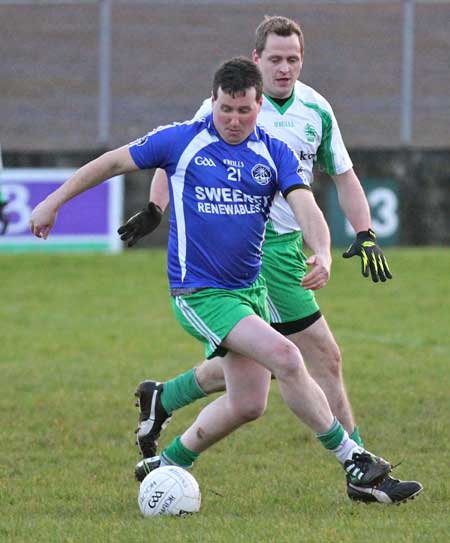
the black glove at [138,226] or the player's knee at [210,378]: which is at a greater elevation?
the black glove at [138,226]

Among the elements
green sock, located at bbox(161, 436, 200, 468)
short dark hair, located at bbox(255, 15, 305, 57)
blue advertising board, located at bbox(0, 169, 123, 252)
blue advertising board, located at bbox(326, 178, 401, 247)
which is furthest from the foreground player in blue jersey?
blue advertising board, located at bbox(326, 178, 401, 247)

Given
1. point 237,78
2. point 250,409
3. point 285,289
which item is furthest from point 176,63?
point 250,409

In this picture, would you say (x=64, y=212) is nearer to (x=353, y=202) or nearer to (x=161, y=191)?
(x=161, y=191)

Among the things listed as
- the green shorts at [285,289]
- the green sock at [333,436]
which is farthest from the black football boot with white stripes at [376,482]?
the green shorts at [285,289]

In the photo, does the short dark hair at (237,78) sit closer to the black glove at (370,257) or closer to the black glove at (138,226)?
the black glove at (138,226)

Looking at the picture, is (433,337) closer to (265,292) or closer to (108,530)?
(265,292)

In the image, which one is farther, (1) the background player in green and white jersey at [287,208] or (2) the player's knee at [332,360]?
(2) the player's knee at [332,360]

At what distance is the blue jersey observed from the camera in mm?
5914

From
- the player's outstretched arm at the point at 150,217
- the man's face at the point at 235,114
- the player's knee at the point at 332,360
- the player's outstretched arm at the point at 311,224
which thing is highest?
the man's face at the point at 235,114

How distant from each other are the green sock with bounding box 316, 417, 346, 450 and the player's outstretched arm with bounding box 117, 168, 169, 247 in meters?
1.26

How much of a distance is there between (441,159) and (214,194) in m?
10.9

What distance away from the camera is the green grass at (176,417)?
5598 millimetres

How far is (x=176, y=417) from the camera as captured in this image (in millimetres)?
8516

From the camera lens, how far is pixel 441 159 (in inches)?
647
